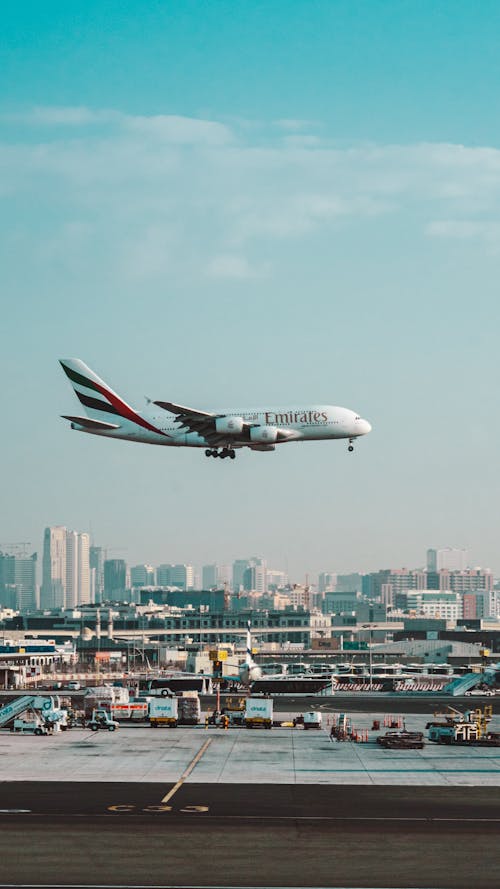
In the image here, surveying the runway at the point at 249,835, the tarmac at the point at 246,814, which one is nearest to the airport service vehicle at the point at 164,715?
the tarmac at the point at 246,814

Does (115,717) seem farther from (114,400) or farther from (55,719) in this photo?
(114,400)

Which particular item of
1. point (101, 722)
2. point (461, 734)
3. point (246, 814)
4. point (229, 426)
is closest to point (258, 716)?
point (101, 722)

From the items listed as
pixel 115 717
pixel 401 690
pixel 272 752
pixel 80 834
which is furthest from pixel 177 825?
pixel 401 690

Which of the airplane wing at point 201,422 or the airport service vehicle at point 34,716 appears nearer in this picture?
the airport service vehicle at point 34,716

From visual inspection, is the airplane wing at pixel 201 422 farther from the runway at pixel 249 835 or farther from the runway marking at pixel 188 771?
the runway at pixel 249 835

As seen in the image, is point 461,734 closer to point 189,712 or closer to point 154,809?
point 189,712

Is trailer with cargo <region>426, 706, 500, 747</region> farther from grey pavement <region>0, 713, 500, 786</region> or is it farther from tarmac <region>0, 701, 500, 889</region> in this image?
tarmac <region>0, 701, 500, 889</region>

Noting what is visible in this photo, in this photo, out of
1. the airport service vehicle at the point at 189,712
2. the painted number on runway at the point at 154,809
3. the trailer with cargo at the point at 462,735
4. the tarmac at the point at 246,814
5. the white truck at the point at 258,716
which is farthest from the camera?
the airport service vehicle at the point at 189,712

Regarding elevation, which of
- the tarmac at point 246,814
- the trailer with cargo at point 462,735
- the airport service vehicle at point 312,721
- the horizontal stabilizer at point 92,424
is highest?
the horizontal stabilizer at point 92,424
